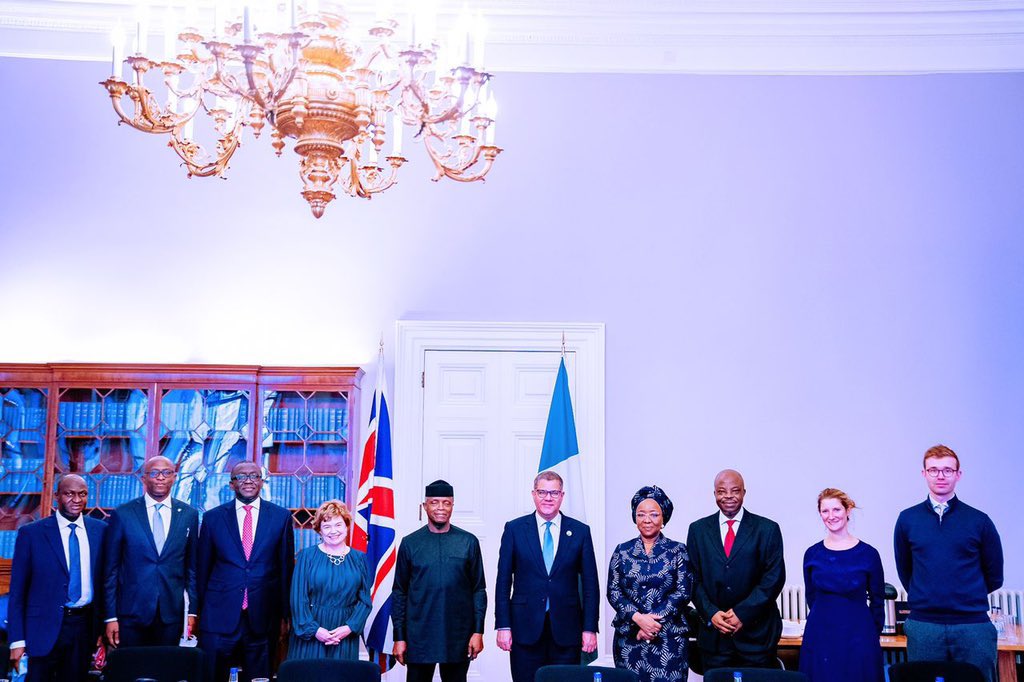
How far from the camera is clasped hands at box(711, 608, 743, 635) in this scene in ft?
17.8

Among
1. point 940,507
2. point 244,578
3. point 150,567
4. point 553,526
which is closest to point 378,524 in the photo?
point 244,578

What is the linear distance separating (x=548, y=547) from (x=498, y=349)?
2.04 meters

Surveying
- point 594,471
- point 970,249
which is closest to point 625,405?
point 594,471

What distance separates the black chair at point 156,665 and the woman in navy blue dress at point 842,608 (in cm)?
289

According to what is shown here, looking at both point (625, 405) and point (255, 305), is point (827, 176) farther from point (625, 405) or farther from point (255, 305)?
point (255, 305)

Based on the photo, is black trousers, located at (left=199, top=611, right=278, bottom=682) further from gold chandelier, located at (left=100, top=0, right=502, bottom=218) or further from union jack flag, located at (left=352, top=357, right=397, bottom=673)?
gold chandelier, located at (left=100, top=0, right=502, bottom=218)

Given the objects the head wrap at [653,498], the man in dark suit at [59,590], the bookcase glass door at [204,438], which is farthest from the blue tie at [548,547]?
the man in dark suit at [59,590]

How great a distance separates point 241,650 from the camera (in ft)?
18.9

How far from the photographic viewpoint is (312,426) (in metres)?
7.09

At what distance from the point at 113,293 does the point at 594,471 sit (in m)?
3.62

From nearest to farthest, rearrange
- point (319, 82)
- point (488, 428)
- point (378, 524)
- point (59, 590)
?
point (319, 82), point (59, 590), point (378, 524), point (488, 428)

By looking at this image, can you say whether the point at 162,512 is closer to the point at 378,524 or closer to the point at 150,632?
the point at 150,632

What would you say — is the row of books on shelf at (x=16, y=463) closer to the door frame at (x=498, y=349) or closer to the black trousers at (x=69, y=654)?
the black trousers at (x=69, y=654)

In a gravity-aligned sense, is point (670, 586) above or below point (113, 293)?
below
